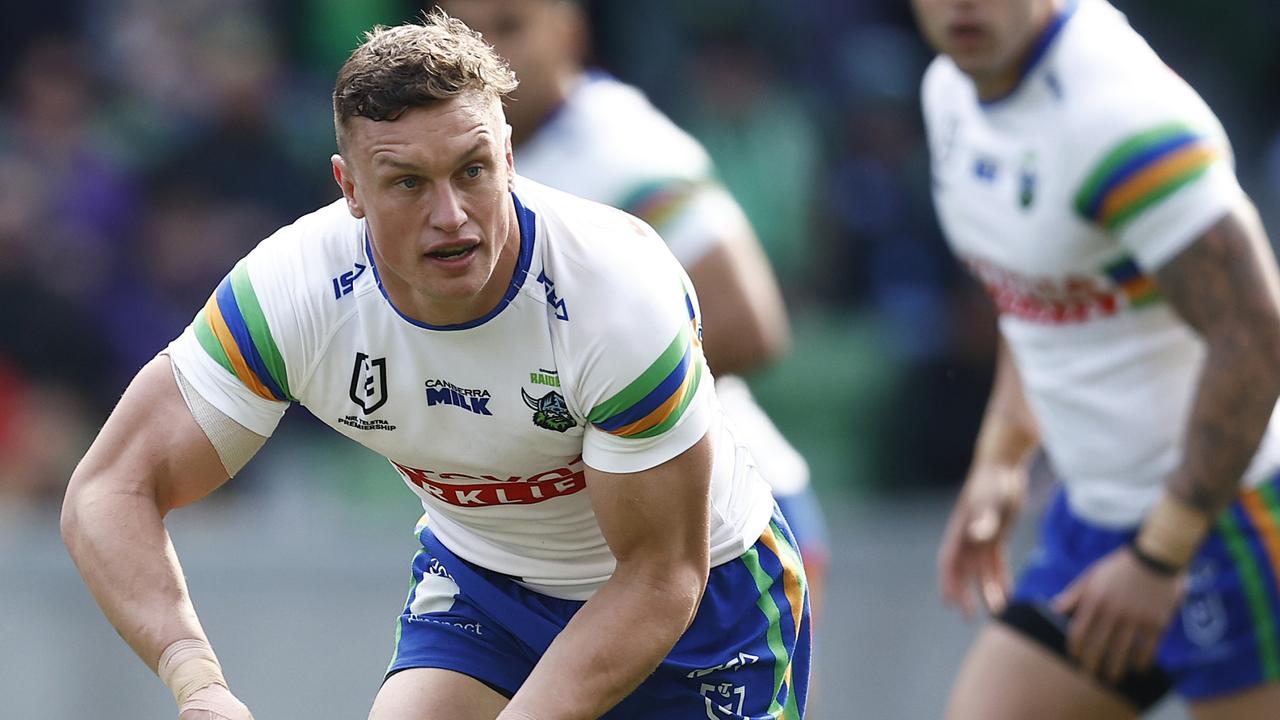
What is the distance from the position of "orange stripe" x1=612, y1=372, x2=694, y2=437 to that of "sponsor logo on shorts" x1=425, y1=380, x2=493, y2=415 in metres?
0.25

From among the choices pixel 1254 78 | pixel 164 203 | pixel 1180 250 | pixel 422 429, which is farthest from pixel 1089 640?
pixel 1254 78

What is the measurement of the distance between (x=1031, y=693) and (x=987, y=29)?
5.19 ft

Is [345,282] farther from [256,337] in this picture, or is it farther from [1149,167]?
[1149,167]

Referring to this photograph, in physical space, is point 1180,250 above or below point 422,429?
below

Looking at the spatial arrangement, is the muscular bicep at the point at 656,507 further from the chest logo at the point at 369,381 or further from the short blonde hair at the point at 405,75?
the short blonde hair at the point at 405,75

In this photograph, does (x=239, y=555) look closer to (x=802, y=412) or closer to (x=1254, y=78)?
(x=802, y=412)

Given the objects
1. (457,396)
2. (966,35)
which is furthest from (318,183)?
(457,396)

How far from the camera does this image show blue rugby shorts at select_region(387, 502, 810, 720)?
3488 millimetres

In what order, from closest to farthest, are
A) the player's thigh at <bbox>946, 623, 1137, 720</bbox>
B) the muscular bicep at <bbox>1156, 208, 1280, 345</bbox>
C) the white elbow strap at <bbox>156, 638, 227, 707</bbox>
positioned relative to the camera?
the white elbow strap at <bbox>156, 638, 227, 707</bbox>, the muscular bicep at <bbox>1156, 208, 1280, 345</bbox>, the player's thigh at <bbox>946, 623, 1137, 720</bbox>

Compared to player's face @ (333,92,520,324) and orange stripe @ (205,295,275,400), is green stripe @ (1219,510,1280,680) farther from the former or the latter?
orange stripe @ (205,295,275,400)

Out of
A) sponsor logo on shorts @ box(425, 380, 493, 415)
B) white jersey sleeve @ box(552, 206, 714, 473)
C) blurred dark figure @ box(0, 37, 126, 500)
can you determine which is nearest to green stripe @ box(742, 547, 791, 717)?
white jersey sleeve @ box(552, 206, 714, 473)

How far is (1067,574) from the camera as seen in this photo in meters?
4.61

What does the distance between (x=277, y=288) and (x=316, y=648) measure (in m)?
4.18

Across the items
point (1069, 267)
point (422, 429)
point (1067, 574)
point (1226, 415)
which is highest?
point (422, 429)
